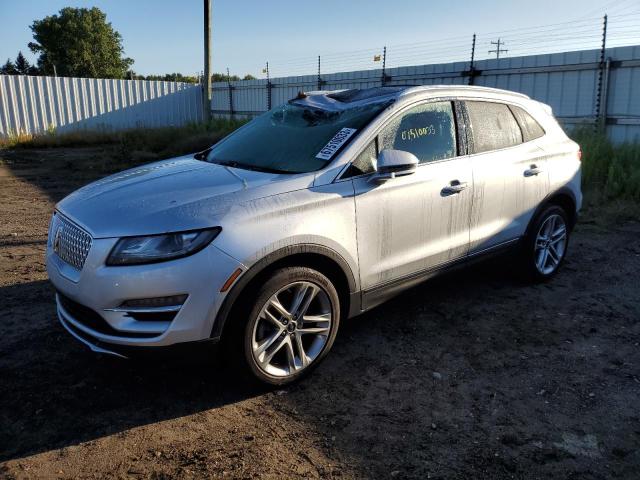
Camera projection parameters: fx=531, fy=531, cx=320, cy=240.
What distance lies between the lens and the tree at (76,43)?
71062mm

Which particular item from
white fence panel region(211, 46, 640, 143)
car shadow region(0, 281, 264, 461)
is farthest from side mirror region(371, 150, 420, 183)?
white fence panel region(211, 46, 640, 143)

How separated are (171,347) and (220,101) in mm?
21348

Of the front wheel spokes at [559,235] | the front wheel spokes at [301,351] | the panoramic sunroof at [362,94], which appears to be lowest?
the front wheel spokes at [301,351]

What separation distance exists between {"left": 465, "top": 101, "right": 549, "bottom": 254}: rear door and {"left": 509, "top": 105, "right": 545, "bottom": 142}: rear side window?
1cm

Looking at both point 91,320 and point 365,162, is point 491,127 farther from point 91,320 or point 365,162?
point 91,320

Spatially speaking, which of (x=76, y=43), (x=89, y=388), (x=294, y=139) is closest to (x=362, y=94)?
(x=294, y=139)

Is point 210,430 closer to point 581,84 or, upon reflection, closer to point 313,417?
point 313,417

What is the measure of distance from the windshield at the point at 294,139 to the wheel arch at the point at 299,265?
0.56m

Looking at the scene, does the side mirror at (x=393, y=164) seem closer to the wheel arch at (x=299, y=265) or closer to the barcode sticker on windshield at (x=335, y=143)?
the barcode sticker on windshield at (x=335, y=143)

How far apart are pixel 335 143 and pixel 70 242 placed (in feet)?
5.54

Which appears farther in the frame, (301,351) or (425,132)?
(425,132)

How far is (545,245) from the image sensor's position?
4898 millimetres

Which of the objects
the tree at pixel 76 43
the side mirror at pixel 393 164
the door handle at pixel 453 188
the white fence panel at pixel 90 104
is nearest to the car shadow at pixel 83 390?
the side mirror at pixel 393 164

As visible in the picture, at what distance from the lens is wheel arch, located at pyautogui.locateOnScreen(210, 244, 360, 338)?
2.78 metres
